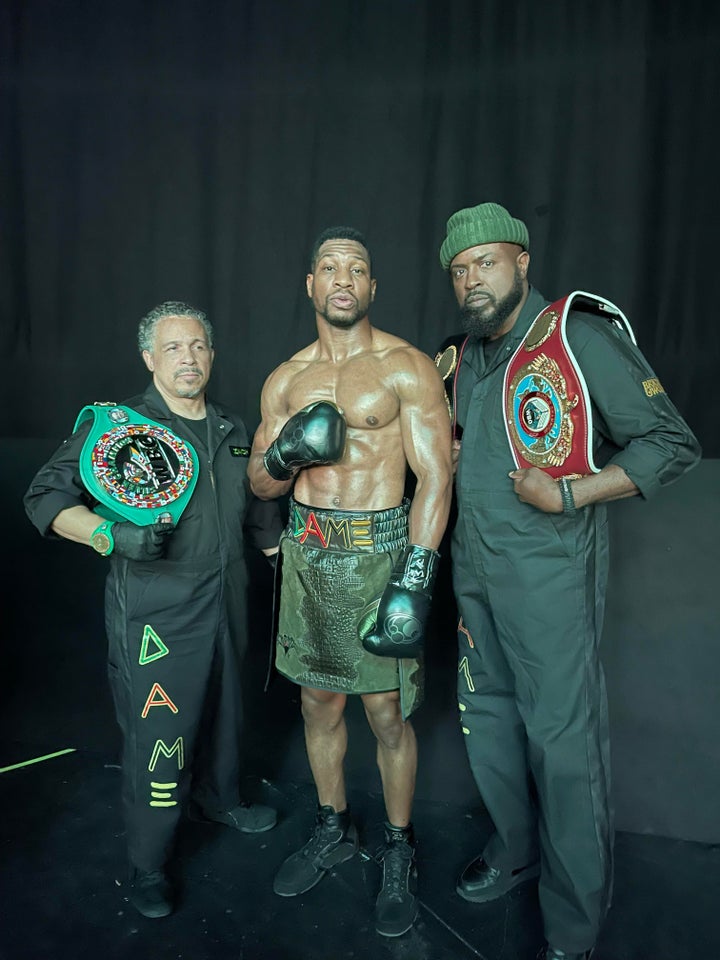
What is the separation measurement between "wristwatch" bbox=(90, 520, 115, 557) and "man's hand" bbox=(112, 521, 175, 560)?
10 mm

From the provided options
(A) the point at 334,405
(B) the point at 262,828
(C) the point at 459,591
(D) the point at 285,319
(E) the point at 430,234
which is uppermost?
(E) the point at 430,234

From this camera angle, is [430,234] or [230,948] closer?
[230,948]

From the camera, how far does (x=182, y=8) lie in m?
2.84

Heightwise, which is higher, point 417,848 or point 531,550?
point 531,550

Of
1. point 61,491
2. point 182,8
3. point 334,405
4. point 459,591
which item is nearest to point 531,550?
point 459,591

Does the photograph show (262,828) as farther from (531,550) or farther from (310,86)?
(310,86)

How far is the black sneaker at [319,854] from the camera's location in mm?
2264

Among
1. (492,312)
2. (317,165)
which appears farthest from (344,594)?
(317,165)

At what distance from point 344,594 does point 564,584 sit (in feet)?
2.05

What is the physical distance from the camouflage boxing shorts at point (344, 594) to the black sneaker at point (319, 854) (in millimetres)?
532

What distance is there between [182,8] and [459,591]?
97.3 inches

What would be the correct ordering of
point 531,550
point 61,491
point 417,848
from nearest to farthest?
point 531,550, point 61,491, point 417,848

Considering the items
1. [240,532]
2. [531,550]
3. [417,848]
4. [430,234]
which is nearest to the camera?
Result: [531,550]

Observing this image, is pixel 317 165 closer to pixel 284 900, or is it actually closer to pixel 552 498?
pixel 552 498
